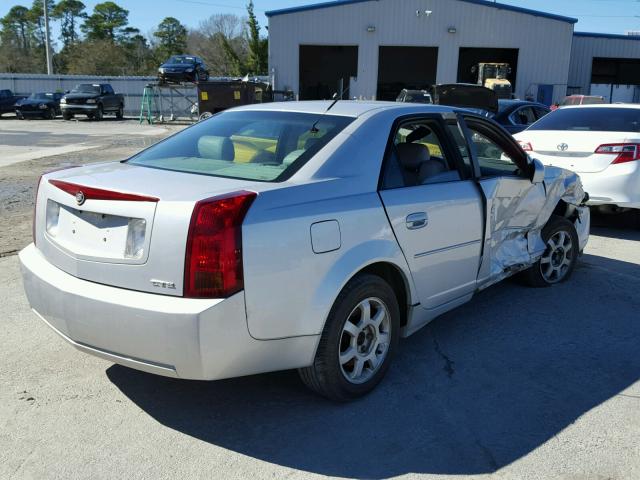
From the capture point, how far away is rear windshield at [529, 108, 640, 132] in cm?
798

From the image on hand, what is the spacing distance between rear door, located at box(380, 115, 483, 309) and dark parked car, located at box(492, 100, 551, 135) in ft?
28.3

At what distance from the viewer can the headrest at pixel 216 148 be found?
3.86 m

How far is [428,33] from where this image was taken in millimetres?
34719

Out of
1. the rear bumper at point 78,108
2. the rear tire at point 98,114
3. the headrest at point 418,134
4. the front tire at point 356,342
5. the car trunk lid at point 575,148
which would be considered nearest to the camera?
the front tire at point 356,342

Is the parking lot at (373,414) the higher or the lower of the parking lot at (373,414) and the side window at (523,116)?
the lower

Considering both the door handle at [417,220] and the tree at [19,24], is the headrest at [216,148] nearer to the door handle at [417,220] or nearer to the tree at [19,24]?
the door handle at [417,220]

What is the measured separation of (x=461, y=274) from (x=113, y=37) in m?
99.8

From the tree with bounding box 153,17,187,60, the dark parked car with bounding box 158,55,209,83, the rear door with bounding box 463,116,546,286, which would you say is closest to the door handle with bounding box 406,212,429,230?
the rear door with bounding box 463,116,546,286

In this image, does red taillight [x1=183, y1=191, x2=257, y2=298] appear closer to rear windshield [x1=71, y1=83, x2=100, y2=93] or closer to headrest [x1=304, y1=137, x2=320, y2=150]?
headrest [x1=304, y1=137, x2=320, y2=150]

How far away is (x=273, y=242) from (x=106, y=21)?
4058 inches

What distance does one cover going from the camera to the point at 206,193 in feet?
Answer: 9.76

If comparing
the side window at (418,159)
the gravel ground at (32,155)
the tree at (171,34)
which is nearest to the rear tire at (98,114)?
the gravel ground at (32,155)

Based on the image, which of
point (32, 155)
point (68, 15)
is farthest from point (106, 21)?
point (32, 155)

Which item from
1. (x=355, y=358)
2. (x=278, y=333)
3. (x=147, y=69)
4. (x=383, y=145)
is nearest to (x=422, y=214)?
(x=383, y=145)
